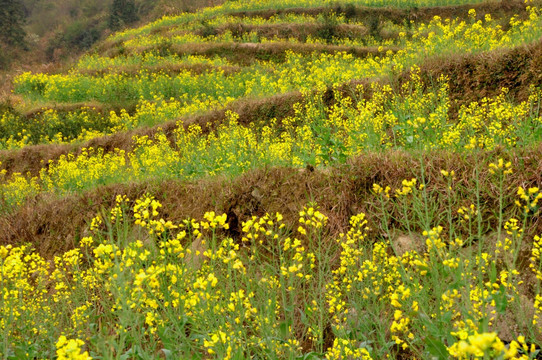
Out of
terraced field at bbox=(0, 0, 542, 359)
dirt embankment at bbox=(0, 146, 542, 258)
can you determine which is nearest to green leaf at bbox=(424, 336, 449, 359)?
terraced field at bbox=(0, 0, 542, 359)

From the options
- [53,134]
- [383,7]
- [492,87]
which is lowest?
[53,134]

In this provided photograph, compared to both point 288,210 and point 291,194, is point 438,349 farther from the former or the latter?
point 291,194

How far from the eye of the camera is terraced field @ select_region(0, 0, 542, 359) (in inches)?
81.2

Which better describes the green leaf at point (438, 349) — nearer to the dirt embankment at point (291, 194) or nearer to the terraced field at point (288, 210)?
the terraced field at point (288, 210)

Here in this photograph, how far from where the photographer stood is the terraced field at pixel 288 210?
6.77 feet

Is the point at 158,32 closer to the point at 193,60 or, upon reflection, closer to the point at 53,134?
the point at 193,60

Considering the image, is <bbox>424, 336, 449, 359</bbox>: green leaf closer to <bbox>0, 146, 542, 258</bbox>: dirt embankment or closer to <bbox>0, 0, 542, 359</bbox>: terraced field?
<bbox>0, 0, 542, 359</bbox>: terraced field

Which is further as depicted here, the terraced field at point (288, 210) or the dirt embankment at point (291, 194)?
the dirt embankment at point (291, 194)

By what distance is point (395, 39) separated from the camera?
62.8 feet

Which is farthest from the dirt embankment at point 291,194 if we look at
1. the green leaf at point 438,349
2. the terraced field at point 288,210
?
the green leaf at point 438,349

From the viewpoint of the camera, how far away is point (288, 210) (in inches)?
166

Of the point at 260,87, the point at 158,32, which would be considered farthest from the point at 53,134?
the point at 158,32

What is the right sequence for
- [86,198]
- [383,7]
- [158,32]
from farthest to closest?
1. [158,32]
2. [383,7]
3. [86,198]

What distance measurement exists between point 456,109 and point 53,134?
11.0 m
